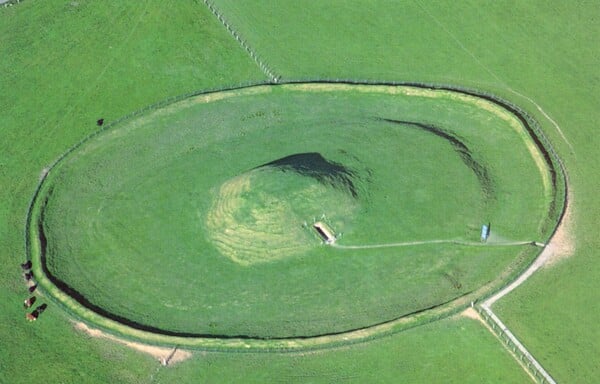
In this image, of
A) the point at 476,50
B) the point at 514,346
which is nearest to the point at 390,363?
the point at 514,346

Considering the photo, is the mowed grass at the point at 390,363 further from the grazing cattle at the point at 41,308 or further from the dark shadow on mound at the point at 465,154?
the dark shadow on mound at the point at 465,154

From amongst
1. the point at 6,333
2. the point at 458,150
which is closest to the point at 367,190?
the point at 458,150

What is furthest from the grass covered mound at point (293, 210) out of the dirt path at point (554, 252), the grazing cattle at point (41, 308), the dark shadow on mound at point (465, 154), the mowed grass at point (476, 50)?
the mowed grass at point (476, 50)

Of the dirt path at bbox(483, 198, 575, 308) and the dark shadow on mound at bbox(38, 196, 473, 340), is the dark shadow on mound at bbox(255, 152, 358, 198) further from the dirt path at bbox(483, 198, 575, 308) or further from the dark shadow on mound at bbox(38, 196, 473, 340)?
the dirt path at bbox(483, 198, 575, 308)

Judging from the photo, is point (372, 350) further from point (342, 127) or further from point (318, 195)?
point (342, 127)

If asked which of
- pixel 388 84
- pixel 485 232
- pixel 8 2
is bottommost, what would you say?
pixel 8 2

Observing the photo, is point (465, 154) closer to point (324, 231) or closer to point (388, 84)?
point (388, 84)

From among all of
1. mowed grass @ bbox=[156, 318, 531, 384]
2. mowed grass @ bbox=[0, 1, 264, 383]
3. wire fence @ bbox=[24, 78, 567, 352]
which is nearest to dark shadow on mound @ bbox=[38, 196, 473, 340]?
wire fence @ bbox=[24, 78, 567, 352]
